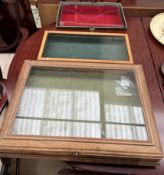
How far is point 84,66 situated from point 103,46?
0.81 ft

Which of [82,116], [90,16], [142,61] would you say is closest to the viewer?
[82,116]

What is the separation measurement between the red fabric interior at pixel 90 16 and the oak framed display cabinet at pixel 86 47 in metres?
0.10

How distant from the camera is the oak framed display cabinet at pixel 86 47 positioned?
1.05 metres

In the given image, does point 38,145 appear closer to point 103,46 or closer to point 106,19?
point 103,46

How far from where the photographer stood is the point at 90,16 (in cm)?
133

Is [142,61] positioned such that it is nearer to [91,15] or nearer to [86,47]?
[86,47]

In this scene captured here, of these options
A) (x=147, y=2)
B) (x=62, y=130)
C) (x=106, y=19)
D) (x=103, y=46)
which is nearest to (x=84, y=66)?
(x=103, y=46)

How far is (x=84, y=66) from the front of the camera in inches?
37.4

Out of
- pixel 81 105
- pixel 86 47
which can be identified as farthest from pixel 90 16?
pixel 81 105

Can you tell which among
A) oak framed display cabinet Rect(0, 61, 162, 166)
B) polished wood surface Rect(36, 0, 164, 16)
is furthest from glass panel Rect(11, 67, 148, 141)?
polished wood surface Rect(36, 0, 164, 16)

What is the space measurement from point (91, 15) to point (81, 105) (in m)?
0.75

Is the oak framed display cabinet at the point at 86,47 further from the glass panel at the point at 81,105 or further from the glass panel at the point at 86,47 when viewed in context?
the glass panel at the point at 81,105

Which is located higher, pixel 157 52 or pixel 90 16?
pixel 90 16

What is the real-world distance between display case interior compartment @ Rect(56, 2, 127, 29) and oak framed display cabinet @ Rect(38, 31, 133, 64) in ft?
0.26
